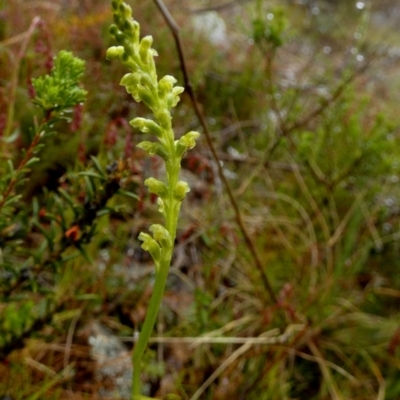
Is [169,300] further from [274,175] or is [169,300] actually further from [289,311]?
[274,175]

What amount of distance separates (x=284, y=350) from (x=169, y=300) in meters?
0.47

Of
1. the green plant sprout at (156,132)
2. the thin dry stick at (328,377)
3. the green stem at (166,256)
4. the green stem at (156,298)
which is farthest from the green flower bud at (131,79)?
the thin dry stick at (328,377)

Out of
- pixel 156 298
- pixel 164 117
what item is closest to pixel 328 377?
pixel 156 298

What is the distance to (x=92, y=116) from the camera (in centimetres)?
241

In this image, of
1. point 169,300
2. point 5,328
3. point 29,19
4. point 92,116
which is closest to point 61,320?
point 5,328

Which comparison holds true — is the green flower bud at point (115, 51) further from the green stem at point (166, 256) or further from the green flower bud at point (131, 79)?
the green stem at point (166, 256)

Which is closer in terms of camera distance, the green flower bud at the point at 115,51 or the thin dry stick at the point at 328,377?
the green flower bud at the point at 115,51

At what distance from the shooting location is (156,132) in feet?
2.27

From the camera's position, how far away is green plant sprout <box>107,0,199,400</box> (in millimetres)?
679

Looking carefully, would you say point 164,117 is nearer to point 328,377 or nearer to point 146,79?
point 146,79

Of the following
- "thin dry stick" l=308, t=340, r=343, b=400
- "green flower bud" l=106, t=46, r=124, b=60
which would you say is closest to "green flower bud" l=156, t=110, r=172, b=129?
"green flower bud" l=106, t=46, r=124, b=60

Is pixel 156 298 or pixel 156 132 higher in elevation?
pixel 156 132

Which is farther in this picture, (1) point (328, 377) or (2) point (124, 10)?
(1) point (328, 377)

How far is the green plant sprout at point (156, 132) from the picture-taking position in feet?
2.23
